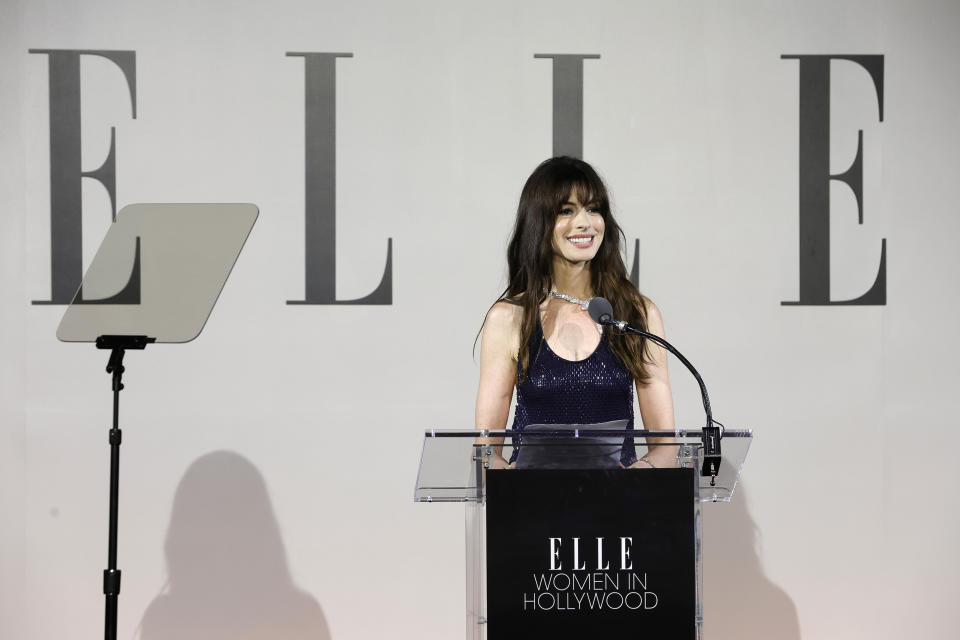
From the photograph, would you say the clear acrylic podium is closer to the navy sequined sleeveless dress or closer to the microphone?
the microphone

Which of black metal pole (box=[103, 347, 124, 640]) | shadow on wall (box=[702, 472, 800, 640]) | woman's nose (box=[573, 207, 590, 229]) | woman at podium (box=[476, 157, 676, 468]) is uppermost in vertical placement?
woman's nose (box=[573, 207, 590, 229])

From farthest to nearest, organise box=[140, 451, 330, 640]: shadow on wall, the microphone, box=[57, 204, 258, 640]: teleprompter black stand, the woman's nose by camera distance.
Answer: box=[140, 451, 330, 640]: shadow on wall < box=[57, 204, 258, 640]: teleprompter black stand < the woman's nose < the microphone

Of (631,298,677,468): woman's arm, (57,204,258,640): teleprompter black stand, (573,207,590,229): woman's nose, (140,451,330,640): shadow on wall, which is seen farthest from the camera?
(140,451,330,640): shadow on wall

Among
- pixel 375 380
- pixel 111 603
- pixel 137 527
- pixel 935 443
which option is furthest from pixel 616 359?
pixel 137 527

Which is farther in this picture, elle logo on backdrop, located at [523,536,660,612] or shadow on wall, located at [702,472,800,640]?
shadow on wall, located at [702,472,800,640]

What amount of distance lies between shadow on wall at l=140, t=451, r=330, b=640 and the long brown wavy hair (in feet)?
5.21

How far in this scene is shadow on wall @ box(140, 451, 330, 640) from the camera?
3.64 metres

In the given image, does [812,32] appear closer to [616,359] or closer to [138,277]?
[616,359]

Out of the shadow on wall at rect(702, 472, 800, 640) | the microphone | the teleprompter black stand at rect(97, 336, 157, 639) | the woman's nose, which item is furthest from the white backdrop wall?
the microphone

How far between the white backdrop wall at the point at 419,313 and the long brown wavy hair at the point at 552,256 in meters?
1.07

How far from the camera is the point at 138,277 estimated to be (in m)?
3.14

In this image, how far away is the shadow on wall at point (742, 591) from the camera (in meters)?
3.70

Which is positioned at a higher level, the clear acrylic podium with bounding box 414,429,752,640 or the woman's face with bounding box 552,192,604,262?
the woman's face with bounding box 552,192,604,262

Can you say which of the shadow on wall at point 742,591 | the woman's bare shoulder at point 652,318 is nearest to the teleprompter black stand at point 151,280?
the woman's bare shoulder at point 652,318
